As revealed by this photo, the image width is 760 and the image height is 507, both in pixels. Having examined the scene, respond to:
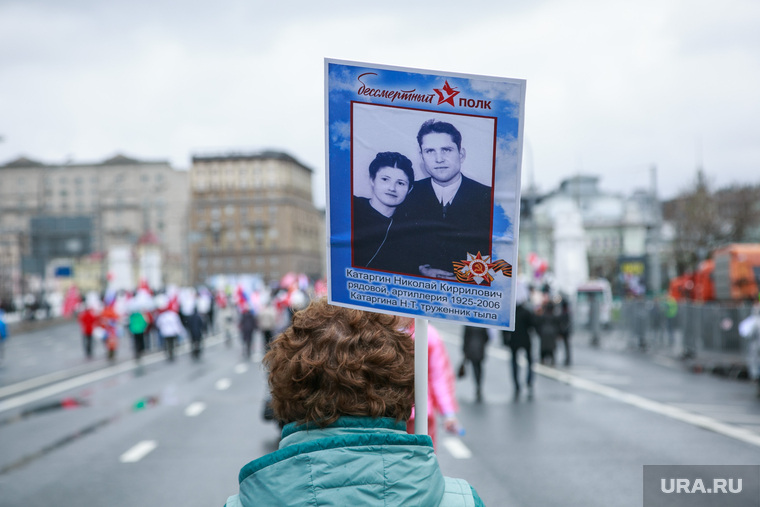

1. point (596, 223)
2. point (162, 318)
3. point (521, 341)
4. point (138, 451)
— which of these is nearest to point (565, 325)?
point (521, 341)

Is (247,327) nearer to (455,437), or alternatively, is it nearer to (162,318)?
(162,318)

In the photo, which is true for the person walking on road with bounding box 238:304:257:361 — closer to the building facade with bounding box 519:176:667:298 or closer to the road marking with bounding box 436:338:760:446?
the road marking with bounding box 436:338:760:446

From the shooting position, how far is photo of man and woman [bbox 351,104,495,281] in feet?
8.39

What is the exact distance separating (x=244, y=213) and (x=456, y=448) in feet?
340

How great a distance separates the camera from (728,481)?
25.3 feet

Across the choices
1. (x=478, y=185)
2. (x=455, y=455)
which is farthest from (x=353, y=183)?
(x=455, y=455)

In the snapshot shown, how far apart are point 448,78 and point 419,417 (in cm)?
104

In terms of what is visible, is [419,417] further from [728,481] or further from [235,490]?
[728,481]

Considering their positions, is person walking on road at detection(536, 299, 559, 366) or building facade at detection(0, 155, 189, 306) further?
building facade at detection(0, 155, 189, 306)

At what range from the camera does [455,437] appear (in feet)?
34.5

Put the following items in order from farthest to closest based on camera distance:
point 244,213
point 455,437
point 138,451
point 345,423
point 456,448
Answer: point 244,213 → point 455,437 → point 138,451 → point 456,448 → point 345,423

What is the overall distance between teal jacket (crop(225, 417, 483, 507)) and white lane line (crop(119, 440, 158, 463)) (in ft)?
26.0

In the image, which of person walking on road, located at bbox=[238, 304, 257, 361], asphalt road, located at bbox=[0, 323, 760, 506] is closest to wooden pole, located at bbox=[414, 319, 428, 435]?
asphalt road, located at bbox=[0, 323, 760, 506]

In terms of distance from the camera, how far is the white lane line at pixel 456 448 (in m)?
9.22
